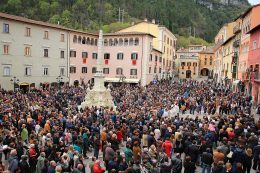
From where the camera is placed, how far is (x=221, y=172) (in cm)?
1041

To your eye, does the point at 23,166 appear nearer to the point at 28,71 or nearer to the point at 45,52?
the point at 28,71

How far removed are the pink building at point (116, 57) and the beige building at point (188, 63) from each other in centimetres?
3092

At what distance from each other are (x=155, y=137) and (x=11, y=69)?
30.1 meters

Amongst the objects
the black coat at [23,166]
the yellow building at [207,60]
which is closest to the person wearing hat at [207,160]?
the black coat at [23,166]

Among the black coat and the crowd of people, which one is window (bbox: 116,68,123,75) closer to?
the crowd of people

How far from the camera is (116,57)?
51.9m

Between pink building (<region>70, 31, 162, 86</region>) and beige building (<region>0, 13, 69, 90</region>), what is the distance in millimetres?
2347

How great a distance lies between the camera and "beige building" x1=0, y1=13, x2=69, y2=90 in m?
38.9

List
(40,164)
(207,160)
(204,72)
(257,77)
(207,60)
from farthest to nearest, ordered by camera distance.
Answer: (204,72) → (207,60) → (257,77) → (207,160) → (40,164)

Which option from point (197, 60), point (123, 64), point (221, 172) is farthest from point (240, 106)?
point (197, 60)

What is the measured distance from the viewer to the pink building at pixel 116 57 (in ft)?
162

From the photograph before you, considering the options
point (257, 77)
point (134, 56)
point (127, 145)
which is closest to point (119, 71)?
point (134, 56)

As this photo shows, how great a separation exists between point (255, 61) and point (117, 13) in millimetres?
79384

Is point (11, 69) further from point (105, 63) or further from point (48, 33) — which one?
point (105, 63)
